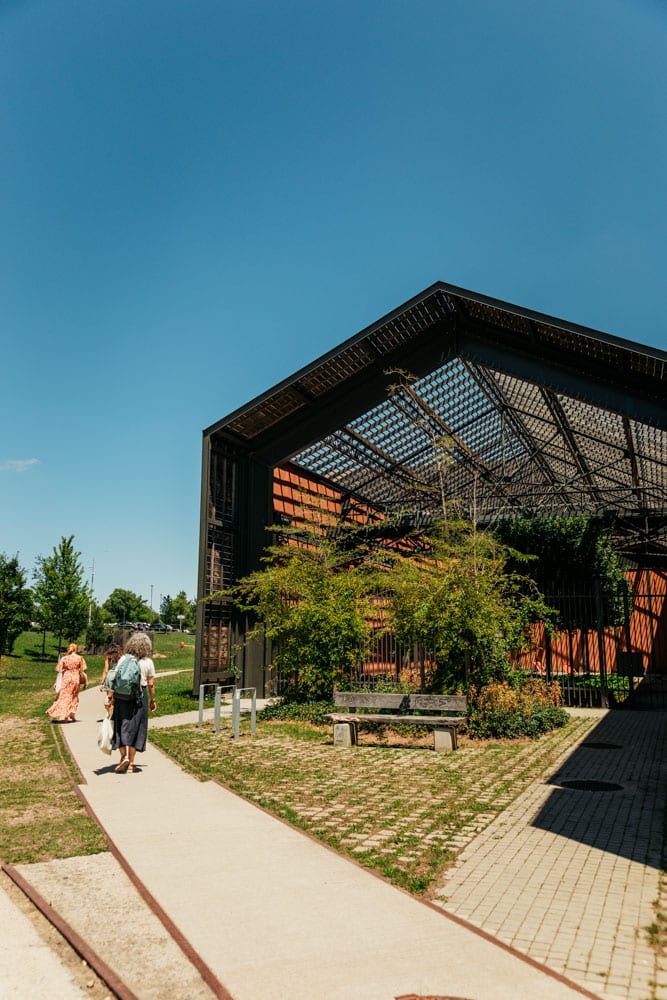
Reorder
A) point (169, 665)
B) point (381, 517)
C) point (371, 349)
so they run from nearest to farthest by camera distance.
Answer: point (371, 349) → point (381, 517) → point (169, 665)

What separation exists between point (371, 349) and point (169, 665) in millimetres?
25613

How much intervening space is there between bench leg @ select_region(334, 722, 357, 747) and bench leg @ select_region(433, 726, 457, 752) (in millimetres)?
1452

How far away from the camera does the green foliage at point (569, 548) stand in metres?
23.6

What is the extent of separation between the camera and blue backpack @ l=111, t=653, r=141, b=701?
29.6ft

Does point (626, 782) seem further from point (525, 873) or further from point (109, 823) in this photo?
point (109, 823)

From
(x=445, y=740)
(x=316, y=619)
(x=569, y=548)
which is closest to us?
(x=445, y=740)

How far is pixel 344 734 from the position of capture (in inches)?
466

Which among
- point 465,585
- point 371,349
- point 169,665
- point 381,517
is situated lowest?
point 169,665

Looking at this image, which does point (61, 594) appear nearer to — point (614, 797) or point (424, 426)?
point (424, 426)

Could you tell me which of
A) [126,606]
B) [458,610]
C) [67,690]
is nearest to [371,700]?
[458,610]

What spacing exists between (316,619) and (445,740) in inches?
187

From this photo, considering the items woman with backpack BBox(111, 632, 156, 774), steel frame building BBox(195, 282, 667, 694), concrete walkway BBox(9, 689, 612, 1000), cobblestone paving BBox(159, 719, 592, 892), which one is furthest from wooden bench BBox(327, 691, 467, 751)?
steel frame building BBox(195, 282, 667, 694)

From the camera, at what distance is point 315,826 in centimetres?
666

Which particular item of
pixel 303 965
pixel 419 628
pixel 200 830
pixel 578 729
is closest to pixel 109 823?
pixel 200 830
